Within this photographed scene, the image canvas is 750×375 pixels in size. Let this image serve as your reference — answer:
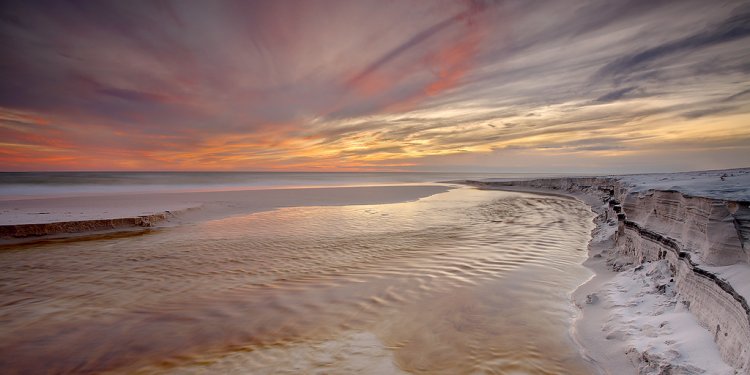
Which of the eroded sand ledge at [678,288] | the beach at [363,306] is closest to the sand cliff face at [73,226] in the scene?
the beach at [363,306]

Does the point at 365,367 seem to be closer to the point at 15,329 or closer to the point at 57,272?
the point at 15,329

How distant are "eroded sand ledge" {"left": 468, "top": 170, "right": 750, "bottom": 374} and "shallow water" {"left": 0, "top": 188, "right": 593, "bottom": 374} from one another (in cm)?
50

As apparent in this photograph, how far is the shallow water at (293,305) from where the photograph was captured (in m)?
4.09

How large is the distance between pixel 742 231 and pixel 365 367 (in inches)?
190

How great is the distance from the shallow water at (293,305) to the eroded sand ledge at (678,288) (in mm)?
495

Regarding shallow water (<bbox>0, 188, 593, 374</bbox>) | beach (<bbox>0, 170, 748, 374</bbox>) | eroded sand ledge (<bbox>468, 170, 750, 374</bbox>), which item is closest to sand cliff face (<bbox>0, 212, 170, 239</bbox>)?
beach (<bbox>0, 170, 748, 374</bbox>)

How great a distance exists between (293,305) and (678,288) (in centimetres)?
595

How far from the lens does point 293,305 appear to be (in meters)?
5.76

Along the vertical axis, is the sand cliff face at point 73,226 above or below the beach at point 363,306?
above

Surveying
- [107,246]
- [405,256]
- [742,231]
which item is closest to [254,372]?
[405,256]

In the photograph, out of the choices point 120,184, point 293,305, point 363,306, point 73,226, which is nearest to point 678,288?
point 363,306

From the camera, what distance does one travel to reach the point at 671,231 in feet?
18.7

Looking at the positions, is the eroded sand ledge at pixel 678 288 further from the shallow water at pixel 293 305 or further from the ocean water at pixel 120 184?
the ocean water at pixel 120 184

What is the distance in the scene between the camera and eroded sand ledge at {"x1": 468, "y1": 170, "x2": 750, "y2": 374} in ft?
10.0
